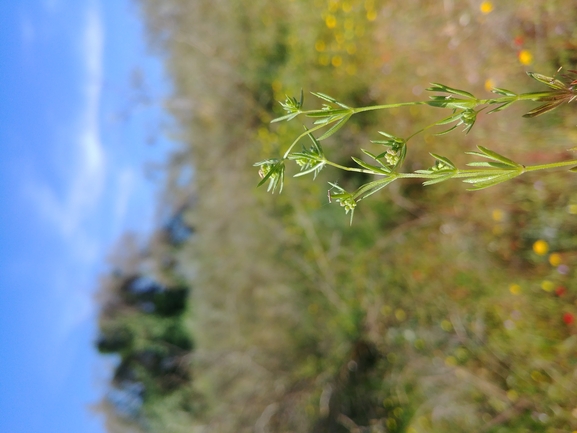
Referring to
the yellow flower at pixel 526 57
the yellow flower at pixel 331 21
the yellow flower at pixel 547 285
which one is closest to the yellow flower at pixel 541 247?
the yellow flower at pixel 547 285

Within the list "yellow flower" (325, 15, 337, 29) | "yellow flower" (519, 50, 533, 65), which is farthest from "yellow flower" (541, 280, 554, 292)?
"yellow flower" (325, 15, 337, 29)

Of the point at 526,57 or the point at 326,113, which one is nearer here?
the point at 326,113

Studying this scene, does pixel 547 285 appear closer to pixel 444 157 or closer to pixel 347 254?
pixel 347 254

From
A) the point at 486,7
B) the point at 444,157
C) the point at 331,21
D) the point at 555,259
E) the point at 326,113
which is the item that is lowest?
the point at 555,259

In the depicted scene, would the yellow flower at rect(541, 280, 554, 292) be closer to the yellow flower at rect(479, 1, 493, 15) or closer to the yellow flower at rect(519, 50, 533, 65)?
the yellow flower at rect(519, 50, 533, 65)

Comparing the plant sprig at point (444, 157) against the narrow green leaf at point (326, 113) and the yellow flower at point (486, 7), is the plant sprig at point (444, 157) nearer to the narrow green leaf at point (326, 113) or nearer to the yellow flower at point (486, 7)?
the narrow green leaf at point (326, 113)

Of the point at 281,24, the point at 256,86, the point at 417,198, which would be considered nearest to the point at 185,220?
the point at 256,86

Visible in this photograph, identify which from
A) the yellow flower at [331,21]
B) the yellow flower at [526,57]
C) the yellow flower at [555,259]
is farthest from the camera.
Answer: the yellow flower at [331,21]

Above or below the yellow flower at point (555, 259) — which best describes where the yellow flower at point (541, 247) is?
above

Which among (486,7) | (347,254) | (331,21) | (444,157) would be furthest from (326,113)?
(331,21)
